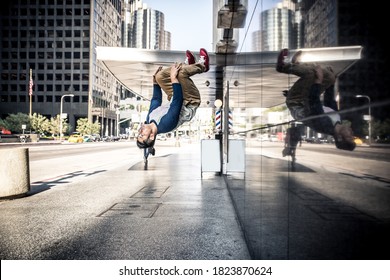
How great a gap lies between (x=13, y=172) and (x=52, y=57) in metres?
78.0

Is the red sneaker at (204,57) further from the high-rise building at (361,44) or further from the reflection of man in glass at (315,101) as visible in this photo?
the high-rise building at (361,44)

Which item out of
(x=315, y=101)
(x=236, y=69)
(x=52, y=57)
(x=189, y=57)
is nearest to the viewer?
(x=315, y=101)

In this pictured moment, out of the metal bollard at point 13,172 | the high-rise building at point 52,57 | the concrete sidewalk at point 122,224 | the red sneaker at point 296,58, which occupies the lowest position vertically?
the concrete sidewalk at point 122,224

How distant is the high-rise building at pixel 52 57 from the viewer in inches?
2785

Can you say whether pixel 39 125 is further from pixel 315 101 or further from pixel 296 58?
pixel 315 101

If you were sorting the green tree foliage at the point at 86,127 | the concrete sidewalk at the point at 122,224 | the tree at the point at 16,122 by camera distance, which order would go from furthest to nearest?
1. the green tree foliage at the point at 86,127
2. the tree at the point at 16,122
3. the concrete sidewalk at the point at 122,224

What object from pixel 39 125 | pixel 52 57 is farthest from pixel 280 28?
pixel 52 57

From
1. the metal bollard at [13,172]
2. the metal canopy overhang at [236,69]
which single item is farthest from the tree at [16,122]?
the metal bollard at [13,172]

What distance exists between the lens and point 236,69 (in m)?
6.07

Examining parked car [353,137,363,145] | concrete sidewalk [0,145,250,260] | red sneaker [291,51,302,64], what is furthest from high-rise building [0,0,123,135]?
parked car [353,137,363,145]

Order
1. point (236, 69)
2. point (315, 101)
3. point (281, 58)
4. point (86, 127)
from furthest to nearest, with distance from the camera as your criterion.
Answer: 1. point (86, 127)
2. point (236, 69)
3. point (281, 58)
4. point (315, 101)

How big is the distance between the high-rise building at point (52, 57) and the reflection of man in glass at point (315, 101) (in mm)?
72978

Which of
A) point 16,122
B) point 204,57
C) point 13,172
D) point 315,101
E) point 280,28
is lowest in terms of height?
point 13,172
